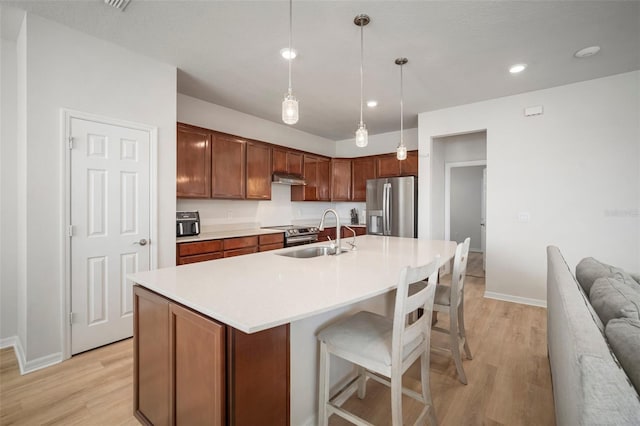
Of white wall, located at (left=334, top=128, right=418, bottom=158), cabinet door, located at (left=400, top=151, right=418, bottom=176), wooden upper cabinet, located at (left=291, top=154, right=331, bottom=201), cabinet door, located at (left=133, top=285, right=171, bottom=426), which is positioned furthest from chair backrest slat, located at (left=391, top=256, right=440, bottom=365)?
white wall, located at (left=334, top=128, right=418, bottom=158)

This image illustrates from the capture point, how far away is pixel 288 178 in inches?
185

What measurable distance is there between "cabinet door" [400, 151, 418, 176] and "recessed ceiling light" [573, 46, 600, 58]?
2.29 m

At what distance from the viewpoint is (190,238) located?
3.28 m

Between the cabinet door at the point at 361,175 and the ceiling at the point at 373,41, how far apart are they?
1.93 meters

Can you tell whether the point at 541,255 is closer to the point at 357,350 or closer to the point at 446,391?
the point at 446,391

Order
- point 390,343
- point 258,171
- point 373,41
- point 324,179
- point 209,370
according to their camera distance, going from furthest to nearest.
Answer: point 324,179 < point 258,171 < point 373,41 < point 390,343 < point 209,370

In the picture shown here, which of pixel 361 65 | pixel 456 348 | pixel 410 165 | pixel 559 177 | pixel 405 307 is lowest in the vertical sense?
pixel 456 348

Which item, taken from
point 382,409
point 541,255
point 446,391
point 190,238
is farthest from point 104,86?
point 541,255

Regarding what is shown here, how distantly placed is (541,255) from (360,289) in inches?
136

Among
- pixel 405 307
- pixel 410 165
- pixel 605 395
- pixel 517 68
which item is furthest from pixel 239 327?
pixel 410 165

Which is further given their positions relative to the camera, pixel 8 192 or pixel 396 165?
pixel 396 165

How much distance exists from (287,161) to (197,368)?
3953 mm

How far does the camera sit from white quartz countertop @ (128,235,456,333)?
104 centimetres

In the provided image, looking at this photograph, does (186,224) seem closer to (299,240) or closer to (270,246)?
(270,246)
